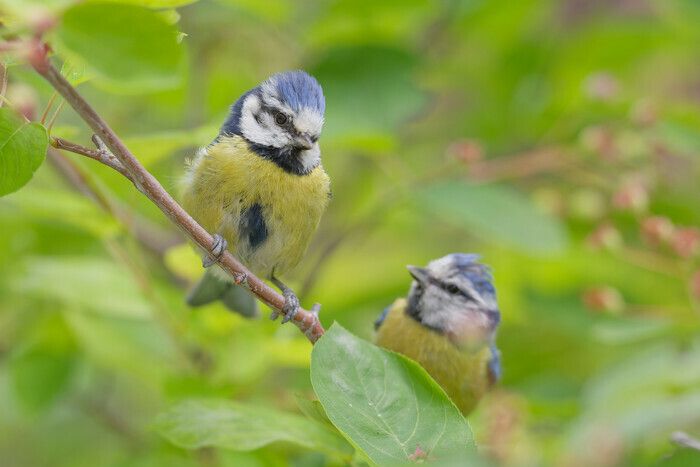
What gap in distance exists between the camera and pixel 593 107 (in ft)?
10.2

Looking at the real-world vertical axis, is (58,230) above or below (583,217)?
below

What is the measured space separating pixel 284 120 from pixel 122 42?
1.08 metres

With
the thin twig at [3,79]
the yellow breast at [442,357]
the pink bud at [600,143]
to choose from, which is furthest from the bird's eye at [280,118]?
the pink bud at [600,143]

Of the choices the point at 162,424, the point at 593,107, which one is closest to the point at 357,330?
the point at 593,107

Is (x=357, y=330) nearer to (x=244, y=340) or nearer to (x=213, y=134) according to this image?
(x=244, y=340)

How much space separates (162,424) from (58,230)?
1.51m

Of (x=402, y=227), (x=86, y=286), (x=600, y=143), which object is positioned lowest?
(x=86, y=286)

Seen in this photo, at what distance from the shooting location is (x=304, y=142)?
2.28 m

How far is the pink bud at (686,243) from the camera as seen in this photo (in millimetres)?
2447

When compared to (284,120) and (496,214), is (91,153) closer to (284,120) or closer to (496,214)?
(284,120)

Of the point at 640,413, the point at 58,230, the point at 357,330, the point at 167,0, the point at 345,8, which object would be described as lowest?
the point at 58,230

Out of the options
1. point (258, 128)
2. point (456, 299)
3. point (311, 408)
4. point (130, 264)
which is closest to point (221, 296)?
point (130, 264)

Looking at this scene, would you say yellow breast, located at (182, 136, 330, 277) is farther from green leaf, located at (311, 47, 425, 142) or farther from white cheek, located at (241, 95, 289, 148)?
green leaf, located at (311, 47, 425, 142)

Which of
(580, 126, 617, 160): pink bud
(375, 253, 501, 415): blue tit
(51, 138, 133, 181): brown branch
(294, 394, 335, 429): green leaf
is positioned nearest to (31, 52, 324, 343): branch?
(51, 138, 133, 181): brown branch
